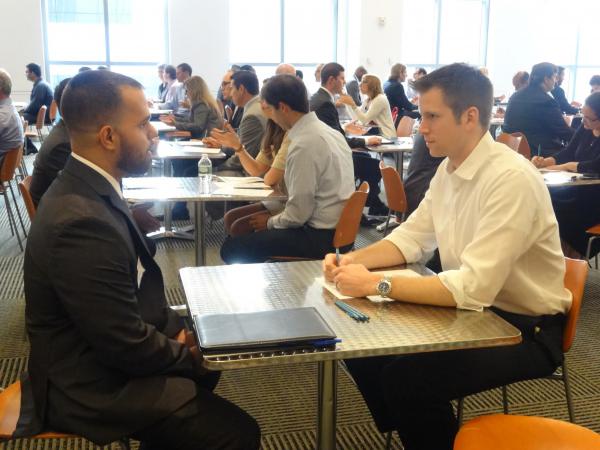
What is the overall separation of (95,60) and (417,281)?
1151 cm

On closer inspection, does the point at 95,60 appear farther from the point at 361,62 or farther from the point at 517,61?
the point at 517,61

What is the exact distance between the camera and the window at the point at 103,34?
11711mm

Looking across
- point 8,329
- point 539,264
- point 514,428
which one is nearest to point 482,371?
point 514,428

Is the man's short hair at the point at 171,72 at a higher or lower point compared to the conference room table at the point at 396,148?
higher

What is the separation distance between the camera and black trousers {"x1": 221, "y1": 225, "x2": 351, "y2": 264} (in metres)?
3.13

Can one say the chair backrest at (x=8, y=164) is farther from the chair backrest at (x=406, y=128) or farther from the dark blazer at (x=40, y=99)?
the dark blazer at (x=40, y=99)

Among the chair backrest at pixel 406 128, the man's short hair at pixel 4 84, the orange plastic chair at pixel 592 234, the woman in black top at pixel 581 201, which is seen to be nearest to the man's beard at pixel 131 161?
the orange plastic chair at pixel 592 234

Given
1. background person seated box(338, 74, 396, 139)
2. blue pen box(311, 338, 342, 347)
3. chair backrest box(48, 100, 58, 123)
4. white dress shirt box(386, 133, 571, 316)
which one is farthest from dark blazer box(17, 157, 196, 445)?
chair backrest box(48, 100, 58, 123)

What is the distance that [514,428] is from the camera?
157cm

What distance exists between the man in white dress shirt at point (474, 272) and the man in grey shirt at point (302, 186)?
118 cm

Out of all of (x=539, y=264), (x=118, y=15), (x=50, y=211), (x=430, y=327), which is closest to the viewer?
(x=50, y=211)

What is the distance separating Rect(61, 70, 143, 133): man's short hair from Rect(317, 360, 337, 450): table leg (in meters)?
0.81

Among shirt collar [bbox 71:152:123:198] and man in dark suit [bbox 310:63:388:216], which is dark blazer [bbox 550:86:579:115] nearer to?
man in dark suit [bbox 310:63:388:216]

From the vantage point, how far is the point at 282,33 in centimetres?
1279
